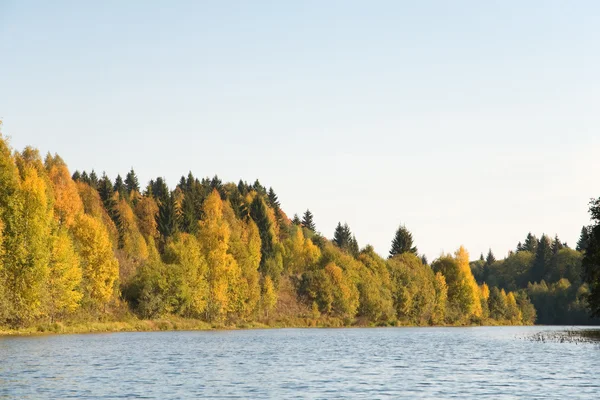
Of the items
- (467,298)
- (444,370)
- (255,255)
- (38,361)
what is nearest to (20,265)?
(38,361)

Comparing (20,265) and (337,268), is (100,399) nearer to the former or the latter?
(20,265)

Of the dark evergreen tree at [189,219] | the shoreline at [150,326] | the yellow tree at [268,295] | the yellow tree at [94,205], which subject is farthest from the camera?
the dark evergreen tree at [189,219]

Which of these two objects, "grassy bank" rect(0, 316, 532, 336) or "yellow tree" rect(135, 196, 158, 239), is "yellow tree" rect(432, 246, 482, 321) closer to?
"grassy bank" rect(0, 316, 532, 336)

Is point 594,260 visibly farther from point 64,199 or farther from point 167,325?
point 64,199

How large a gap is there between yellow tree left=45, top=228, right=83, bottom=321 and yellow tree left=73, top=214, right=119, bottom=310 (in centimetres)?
731

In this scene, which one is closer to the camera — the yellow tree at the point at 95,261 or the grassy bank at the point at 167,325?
the grassy bank at the point at 167,325

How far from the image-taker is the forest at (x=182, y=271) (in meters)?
78.8

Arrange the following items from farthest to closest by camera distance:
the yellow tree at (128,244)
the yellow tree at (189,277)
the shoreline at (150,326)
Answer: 1. the yellow tree at (128,244)
2. the yellow tree at (189,277)
3. the shoreline at (150,326)

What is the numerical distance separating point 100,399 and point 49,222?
53.2m

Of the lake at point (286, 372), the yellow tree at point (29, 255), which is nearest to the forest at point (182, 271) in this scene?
the yellow tree at point (29, 255)

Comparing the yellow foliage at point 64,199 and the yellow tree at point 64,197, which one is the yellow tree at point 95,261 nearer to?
the yellow tree at point 64,197

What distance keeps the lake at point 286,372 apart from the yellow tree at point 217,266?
52.9 meters

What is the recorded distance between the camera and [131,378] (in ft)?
135

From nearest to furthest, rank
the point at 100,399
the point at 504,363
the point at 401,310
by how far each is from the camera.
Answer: the point at 100,399, the point at 504,363, the point at 401,310
